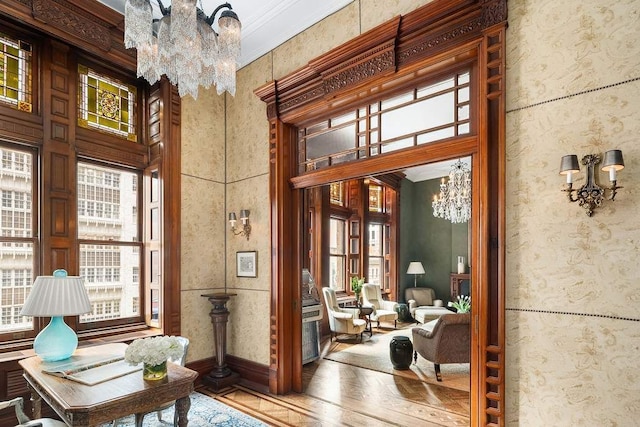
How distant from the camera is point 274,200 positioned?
4344 mm

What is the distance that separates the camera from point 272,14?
4.02 m

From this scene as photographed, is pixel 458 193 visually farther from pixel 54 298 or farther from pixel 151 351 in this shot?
pixel 54 298

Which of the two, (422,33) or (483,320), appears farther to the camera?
(422,33)

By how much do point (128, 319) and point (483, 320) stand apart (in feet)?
12.6

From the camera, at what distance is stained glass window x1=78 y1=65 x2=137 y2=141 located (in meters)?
4.15

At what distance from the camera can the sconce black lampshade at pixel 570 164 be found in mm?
2281

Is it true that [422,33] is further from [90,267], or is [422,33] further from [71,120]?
[90,267]

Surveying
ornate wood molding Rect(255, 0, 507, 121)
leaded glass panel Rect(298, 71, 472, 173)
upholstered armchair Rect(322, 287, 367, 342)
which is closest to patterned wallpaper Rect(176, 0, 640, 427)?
ornate wood molding Rect(255, 0, 507, 121)

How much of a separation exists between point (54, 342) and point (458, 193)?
685 cm

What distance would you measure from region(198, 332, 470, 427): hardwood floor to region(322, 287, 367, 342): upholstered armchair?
1.79 meters

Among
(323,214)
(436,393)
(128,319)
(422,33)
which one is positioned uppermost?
(422,33)

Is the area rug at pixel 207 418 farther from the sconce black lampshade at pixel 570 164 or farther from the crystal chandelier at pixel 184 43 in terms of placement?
the sconce black lampshade at pixel 570 164

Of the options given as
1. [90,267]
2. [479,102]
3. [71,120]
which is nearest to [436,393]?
[479,102]

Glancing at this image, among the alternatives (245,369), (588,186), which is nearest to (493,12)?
(588,186)
